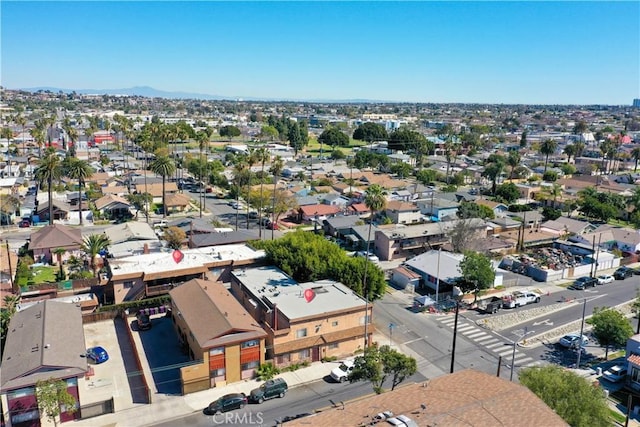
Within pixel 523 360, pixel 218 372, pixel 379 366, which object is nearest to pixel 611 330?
pixel 523 360

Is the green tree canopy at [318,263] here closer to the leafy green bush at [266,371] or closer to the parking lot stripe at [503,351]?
the parking lot stripe at [503,351]

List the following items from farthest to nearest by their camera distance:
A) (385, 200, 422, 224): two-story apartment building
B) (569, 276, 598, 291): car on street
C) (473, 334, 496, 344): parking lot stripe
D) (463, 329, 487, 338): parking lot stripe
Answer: (385, 200, 422, 224): two-story apartment building → (569, 276, 598, 291): car on street → (463, 329, 487, 338): parking lot stripe → (473, 334, 496, 344): parking lot stripe

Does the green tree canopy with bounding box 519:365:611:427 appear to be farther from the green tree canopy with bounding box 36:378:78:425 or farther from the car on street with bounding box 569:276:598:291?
the car on street with bounding box 569:276:598:291

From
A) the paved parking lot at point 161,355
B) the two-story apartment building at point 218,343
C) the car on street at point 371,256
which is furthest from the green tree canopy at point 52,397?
the car on street at point 371,256

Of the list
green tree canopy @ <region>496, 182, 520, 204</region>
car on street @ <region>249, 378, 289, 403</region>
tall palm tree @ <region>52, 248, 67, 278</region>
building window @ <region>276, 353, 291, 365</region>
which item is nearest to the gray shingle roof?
car on street @ <region>249, 378, 289, 403</region>

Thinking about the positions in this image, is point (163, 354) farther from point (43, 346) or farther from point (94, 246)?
point (94, 246)

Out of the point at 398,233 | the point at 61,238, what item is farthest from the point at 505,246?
the point at 61,238
